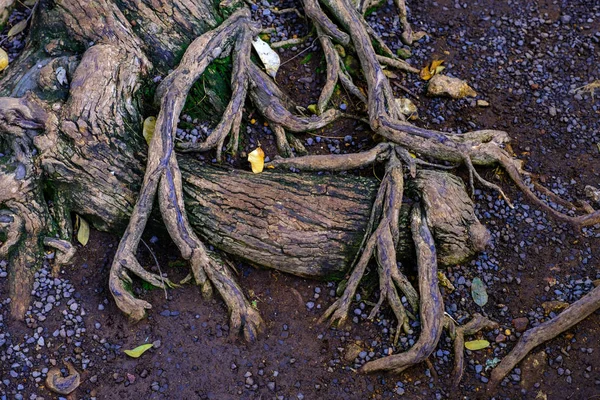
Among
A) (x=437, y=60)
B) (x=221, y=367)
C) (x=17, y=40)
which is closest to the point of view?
(x=221, y=367)

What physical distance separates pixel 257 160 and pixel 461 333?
189 cm

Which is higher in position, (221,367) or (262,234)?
(262,234)

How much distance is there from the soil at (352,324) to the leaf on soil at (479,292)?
0.04 m

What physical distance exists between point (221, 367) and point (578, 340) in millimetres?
2379

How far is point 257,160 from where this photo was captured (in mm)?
4715

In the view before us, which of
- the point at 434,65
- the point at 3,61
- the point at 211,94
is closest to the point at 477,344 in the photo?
the point at 434,65

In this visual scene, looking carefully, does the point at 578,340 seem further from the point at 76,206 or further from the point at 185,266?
the point at 76,206

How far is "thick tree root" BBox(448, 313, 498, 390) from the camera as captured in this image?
4.15m

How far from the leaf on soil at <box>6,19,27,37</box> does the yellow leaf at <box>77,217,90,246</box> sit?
179cm

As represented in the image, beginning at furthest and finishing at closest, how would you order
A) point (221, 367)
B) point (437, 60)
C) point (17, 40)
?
point (437, 60), point (17, 40), point (221, 367)

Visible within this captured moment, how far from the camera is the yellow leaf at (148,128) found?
15.0 ft

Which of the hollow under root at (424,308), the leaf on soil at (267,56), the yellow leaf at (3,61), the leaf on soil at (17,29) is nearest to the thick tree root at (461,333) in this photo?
the hollow under root at (424,308)

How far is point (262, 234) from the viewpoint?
4.36 meters

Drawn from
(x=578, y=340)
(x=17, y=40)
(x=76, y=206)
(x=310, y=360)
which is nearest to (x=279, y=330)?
(x=310, y=360)
